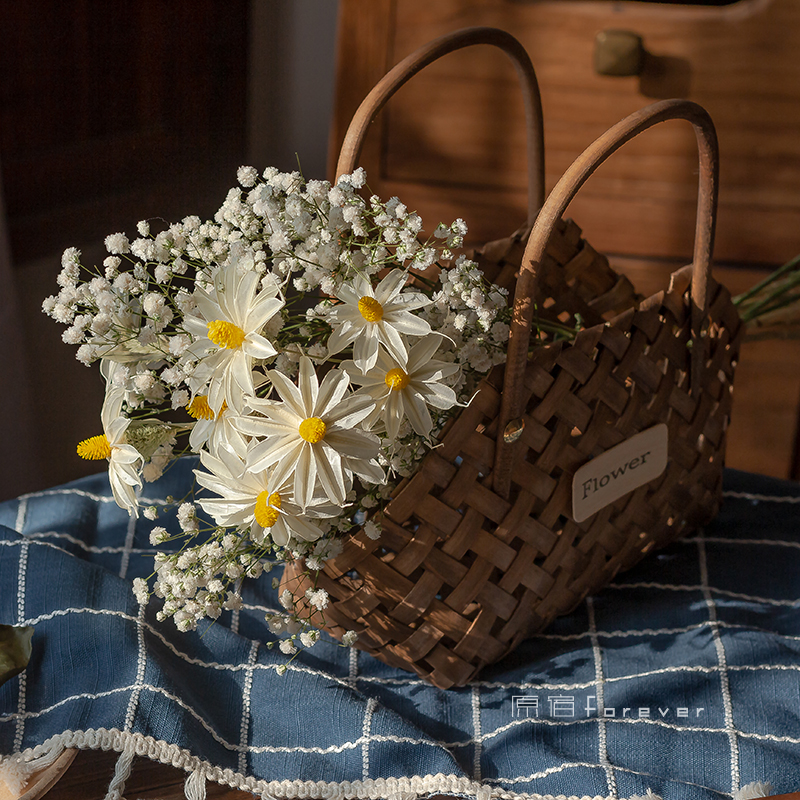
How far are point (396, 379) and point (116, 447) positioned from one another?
7.9 inches

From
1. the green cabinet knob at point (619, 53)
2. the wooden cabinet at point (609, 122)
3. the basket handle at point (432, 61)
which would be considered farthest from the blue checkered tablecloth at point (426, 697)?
the green cabinet knob at point (619, 53)

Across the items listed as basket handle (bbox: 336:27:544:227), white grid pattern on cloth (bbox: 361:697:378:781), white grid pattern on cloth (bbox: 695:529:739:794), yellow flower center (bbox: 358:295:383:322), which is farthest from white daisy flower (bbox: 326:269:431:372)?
white grid pattern on cloth (bbox: 695:529:739:794)

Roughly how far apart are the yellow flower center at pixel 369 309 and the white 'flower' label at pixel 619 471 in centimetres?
25

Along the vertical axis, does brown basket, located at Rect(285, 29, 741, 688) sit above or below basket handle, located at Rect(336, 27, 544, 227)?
below

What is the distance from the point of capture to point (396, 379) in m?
0.52

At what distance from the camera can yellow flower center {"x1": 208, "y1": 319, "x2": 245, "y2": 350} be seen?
50cm

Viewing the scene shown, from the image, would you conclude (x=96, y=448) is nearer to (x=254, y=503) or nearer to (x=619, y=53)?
(x=254, y=503)

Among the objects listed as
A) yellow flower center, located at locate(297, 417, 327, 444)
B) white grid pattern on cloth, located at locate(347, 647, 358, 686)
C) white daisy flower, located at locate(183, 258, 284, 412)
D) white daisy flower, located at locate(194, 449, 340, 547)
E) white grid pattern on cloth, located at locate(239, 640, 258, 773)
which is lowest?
white grid pattern on cloth, located at locate(347, 647, 358, 686)

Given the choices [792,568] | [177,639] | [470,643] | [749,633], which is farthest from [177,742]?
[792,568]

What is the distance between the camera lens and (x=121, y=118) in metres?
1.15

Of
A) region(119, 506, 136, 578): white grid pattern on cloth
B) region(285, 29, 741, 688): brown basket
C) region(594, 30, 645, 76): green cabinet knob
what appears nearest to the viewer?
region(285, 29, 741, 688): brown basket

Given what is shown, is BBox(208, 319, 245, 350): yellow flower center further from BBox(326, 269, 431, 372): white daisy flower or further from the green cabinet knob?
the green cabinet knob

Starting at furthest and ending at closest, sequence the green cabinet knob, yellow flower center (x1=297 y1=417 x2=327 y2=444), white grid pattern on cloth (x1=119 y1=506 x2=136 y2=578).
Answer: the green cabinet knob
white grid pattern on cloth (x1=119 y1=506 x2=136 y2=578)
yellow flower center (x1=297 y1=417 x2=327 y2=444)

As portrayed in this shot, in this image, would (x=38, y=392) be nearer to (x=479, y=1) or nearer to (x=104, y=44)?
(x=104, y=44)
